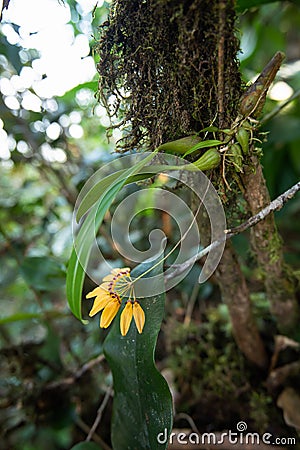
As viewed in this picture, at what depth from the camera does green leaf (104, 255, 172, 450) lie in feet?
1.62

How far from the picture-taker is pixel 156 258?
1.76 ft

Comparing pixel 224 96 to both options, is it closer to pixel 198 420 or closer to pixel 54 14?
pixel 54 14

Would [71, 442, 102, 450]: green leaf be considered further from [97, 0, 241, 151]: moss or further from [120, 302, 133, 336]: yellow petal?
[97, 0, 241, 151]: moss

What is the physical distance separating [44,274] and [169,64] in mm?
602

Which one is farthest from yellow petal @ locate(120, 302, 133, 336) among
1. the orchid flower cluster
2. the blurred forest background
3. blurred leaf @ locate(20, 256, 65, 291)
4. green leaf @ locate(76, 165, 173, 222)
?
blurred leaf @ locate(20, 256, 65, 291)

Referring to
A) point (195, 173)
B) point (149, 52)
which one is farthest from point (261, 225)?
point (149, 52)

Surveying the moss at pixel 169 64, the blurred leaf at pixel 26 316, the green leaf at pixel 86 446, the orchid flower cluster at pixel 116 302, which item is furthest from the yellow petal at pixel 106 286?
the blurred leaf at pixel 26 316

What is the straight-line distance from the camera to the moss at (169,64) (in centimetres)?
43

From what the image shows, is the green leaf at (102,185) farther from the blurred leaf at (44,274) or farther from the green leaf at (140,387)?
the blurred leaf at (44,274)

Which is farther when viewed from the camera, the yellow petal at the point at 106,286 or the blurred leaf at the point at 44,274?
the blurred leaf at the point at 44,274

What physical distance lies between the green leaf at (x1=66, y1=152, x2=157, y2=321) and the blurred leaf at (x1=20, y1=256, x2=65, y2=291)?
379mm

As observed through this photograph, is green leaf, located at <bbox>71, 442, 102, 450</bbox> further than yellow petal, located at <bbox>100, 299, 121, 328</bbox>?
Yes

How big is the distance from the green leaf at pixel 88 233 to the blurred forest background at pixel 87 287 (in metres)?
0.22

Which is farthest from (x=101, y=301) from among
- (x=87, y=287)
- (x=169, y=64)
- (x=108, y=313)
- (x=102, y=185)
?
(x=87, y=287)
